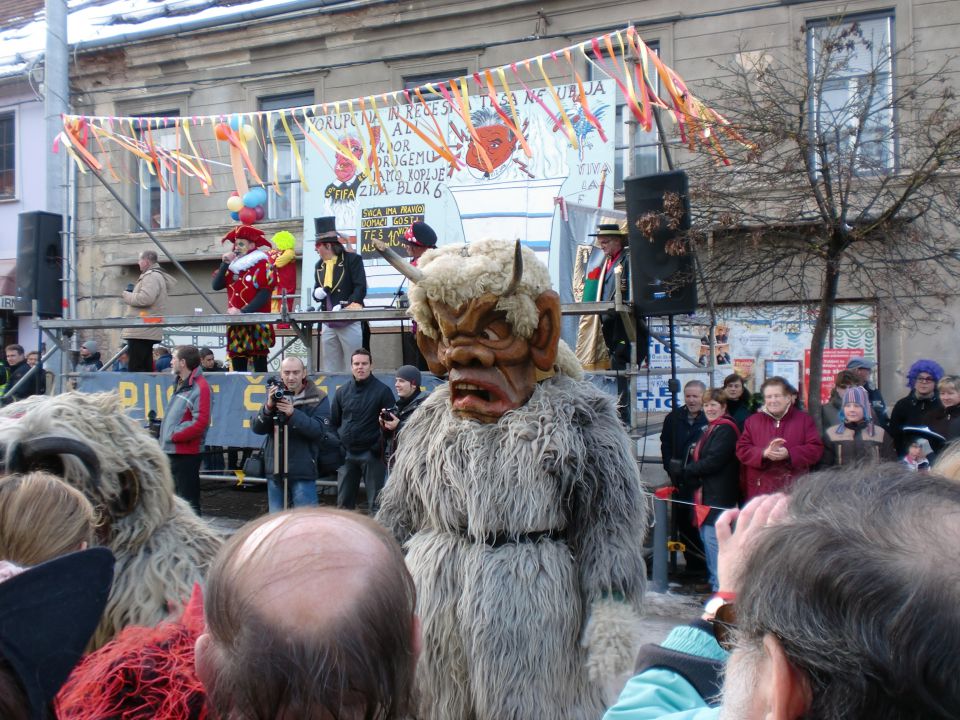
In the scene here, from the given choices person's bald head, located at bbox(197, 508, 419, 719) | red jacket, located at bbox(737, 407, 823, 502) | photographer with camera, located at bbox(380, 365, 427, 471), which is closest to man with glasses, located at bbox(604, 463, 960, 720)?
person's bald head, located at bbox(197, 508, 419, 719)

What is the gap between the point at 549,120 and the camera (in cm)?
976

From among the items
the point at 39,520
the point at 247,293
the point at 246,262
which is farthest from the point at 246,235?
the point at 39,520

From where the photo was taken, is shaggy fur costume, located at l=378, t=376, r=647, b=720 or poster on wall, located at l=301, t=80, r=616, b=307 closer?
shaggy fur costume, located at l=378, t=376, r=647, b=720

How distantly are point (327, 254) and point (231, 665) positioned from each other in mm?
7297

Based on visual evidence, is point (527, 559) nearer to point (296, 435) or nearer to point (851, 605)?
point (851, 605)

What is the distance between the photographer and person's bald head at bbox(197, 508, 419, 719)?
40.8 inches

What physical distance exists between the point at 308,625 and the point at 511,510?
1681 millimetres

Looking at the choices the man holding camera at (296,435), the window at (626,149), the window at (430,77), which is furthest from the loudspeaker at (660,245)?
the window at (430,77)

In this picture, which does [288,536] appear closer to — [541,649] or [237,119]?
[541,649]

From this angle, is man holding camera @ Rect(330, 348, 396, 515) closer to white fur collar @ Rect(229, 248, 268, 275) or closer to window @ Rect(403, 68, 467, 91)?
white fur collar @ Rect(229, 248, 268, 275)

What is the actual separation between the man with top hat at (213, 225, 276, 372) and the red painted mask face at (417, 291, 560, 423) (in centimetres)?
566

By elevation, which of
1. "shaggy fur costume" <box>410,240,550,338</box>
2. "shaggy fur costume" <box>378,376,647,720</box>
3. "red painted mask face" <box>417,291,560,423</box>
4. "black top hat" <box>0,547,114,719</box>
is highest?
"shaggy fur costume" <box>410,240,550,338</box>

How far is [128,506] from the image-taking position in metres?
2.20

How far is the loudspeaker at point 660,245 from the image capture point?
5.72 meters
